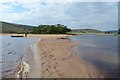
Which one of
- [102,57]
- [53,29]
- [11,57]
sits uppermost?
[53,29]

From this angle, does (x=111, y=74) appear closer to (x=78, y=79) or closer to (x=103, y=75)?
(x=103, y=75)

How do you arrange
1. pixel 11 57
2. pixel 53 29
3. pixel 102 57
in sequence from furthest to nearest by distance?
pixel 53 29
pixel 11 57
pixel 102 57

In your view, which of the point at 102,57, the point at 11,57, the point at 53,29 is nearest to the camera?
the point at 102,57

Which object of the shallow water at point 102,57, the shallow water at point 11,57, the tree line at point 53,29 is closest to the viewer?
the shallow water at point 102,57

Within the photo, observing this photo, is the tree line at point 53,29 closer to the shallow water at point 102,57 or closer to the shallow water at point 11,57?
the shallow water at point 11,57

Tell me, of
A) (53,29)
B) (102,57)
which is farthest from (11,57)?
(53,29)

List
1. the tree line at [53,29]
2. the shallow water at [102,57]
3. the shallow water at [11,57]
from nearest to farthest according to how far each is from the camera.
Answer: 1. the shallow water at [102,57]
2. the shallow water at [11,57]
3. the tree line at [53,29]

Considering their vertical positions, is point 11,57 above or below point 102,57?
below

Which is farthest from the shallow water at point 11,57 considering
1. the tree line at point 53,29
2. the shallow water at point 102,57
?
the tree line at point 53,29

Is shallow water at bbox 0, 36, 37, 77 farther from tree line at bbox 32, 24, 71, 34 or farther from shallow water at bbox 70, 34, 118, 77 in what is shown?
tree line at bbox 32, 24, 71, 34

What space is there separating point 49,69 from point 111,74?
512 centimetres

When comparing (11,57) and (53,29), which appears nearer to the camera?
(11,57)

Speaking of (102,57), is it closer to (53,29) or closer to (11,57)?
(11,57)

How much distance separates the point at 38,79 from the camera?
16469 millimetres
